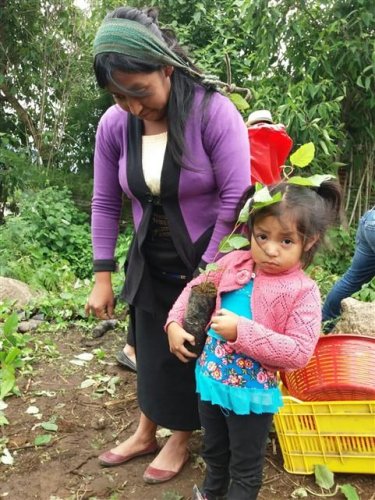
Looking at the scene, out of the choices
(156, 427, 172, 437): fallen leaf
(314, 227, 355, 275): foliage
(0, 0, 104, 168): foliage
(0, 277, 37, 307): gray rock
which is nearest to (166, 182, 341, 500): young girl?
(156, 427, 172, 437): fallen leaf

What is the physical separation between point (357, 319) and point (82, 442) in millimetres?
1537

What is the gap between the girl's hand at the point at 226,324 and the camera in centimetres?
144

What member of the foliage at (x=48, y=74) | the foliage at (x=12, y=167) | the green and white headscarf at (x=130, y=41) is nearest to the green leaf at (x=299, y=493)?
the green and white headscarf at (x=130, y=41)

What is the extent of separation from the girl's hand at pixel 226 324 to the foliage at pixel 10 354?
1832 millimetres

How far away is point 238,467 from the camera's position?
1655 millimetres

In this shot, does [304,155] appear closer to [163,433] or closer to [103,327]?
[163,433]

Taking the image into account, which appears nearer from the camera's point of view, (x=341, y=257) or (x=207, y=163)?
(x=207, y=163)

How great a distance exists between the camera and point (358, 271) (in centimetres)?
303

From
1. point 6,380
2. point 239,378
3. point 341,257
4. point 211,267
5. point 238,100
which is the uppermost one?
point 238,100

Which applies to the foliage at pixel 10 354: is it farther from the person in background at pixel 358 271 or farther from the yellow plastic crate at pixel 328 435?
the person in background at pixel 358 271

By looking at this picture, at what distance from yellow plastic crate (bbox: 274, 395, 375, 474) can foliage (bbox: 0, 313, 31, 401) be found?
1538 millimetres

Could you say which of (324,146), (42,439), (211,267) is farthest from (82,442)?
(324,146)

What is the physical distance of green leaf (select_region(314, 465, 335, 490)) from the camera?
211cm

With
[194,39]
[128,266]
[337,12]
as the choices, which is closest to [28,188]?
[194,39]
